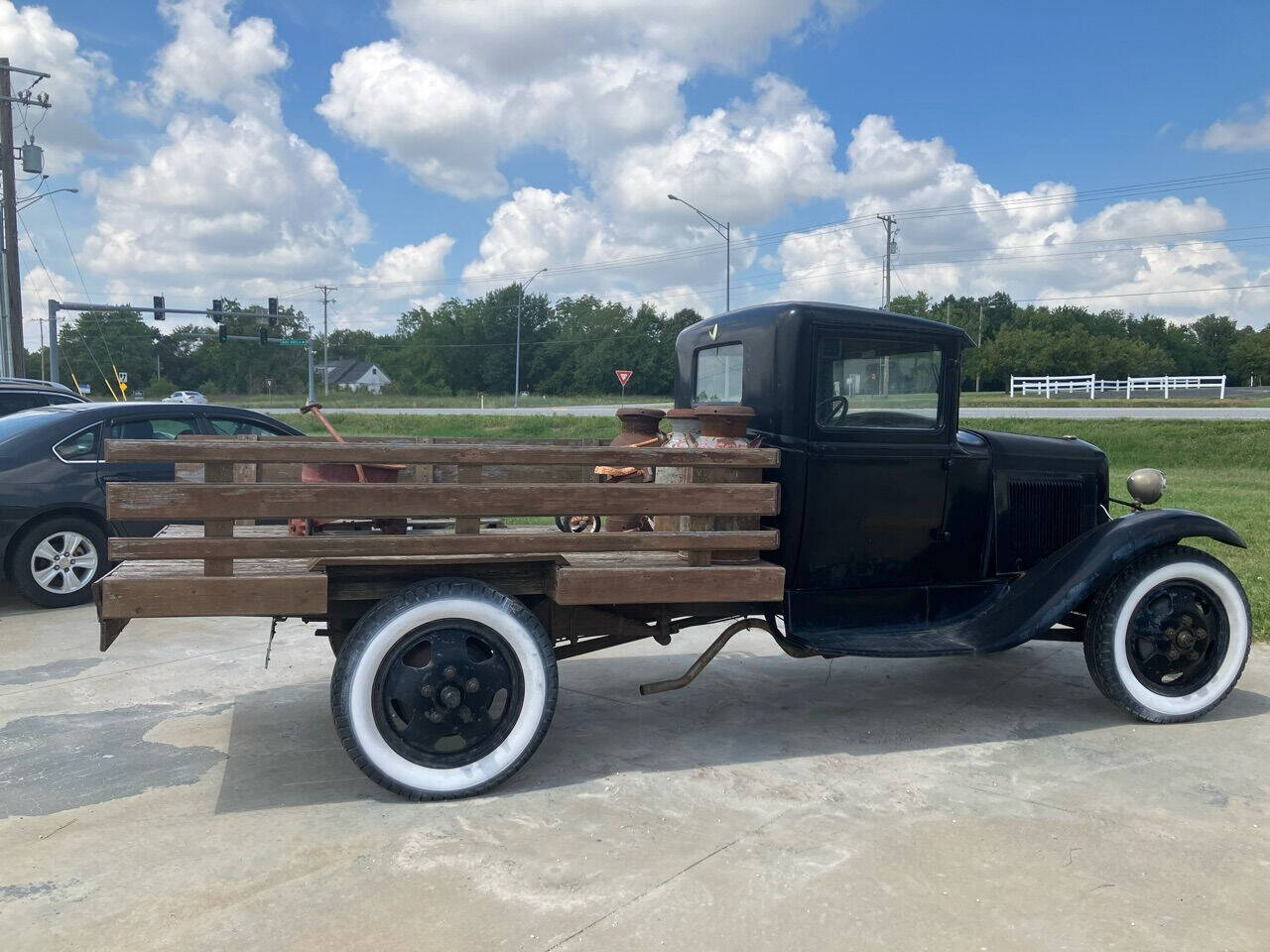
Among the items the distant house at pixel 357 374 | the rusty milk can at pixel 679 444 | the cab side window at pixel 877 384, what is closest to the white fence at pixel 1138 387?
the cab side window at pixel 877 384

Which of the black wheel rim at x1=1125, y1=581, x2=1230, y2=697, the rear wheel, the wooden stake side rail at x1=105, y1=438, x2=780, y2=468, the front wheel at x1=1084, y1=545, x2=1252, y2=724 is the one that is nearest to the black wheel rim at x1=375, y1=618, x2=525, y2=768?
the wooden stake side rail at x1=105, y1=438, x2=780, y2=468

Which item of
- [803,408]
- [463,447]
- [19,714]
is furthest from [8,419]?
[803,408]

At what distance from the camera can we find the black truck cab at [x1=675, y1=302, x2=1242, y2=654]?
421cm

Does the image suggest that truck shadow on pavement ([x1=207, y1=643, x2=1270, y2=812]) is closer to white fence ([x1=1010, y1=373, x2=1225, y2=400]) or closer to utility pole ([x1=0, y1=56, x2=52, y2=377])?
utility pole ([x1=0, y1=56, x2=52, y2=377])

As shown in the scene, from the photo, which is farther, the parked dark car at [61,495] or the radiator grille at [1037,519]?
the parked dark car at [61,495]

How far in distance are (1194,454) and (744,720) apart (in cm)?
1741

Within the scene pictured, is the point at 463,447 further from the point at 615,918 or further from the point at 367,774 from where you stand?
the point at 615,918

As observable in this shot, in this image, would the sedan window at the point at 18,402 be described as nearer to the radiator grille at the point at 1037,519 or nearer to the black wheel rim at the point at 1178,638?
the radiator grille at the point at 1037,519

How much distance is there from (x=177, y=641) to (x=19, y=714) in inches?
53.5

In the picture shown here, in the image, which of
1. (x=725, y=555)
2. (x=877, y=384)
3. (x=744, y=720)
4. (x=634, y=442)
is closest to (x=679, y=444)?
(x=634, y=442)

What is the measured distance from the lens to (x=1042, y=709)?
15.5 feet

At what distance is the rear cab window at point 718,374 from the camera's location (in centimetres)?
461

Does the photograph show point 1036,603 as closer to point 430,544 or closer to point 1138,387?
point 430,544

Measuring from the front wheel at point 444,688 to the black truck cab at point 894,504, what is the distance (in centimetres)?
124
